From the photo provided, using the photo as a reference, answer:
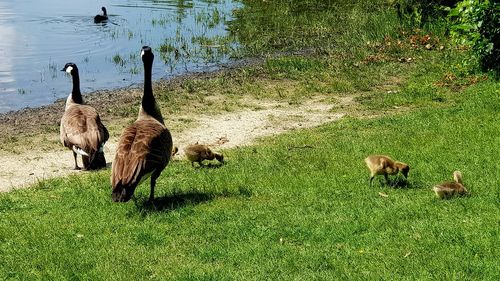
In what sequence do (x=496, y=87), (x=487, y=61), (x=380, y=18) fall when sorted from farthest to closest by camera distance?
(x=380, y=18)
(x=487, y=61)
(x=496, y=87)

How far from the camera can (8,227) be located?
35.4 feet

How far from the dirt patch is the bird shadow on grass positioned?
150 inches

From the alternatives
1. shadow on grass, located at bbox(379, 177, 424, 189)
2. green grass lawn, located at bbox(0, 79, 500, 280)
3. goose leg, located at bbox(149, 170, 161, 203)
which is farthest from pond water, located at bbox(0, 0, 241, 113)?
shadow on grass, located at bbox(379, 177, 424, 189)

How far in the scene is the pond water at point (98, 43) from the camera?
27727 millimetres

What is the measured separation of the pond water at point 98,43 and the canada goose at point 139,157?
1402 centimetres

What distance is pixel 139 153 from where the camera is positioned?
1090 cm

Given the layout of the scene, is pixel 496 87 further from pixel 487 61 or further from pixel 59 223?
pixel 59 223

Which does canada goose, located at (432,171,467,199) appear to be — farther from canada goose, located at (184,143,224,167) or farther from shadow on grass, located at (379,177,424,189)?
canada goose, located at (184,143,224,167)

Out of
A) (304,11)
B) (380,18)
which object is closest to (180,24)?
(304,11)

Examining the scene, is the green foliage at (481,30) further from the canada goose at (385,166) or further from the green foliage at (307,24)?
the green foliage at (307,24)

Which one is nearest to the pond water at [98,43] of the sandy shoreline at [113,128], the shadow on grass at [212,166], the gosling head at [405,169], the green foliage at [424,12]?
the sandy shoreline at [113,128]

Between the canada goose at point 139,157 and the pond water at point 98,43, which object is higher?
the canada goose at point 139,157

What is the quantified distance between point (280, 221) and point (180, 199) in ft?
7.75

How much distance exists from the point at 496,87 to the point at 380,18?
1418 centimetres
